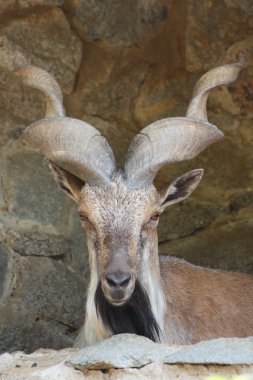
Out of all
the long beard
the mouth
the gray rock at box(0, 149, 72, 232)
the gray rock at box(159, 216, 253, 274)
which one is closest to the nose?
the mouth

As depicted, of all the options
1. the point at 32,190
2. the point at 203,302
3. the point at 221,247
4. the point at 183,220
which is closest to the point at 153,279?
the point at 203,302

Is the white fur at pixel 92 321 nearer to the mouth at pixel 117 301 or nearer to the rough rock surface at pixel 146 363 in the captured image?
the mouth at pixel 117 301

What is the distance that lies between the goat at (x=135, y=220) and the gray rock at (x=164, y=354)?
0.75 meters

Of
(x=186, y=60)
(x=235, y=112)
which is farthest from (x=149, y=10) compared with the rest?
(x=235, y=112)

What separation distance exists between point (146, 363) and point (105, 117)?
4.87m

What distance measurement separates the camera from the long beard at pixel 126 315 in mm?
7859

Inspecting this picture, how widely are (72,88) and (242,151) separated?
80.3 inches

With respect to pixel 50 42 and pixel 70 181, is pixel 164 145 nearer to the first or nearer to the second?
pixel 70 181

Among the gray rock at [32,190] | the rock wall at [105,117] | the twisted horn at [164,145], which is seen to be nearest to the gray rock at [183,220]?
the rock wall at [105,117]

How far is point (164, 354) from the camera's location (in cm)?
662

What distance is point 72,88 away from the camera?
423 inches

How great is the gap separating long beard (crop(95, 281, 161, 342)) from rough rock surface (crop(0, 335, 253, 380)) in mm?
798

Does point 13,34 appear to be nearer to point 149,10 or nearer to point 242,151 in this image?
point 149,10

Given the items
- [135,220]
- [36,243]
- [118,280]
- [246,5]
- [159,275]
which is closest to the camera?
[118,280]
